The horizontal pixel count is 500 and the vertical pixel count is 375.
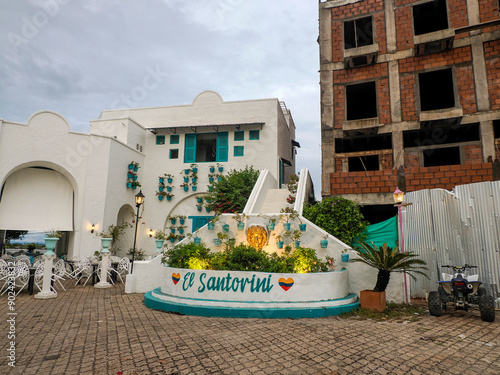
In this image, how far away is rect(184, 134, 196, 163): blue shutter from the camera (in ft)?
61.8

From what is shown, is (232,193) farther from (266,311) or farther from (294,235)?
(266,311)

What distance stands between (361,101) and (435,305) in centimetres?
1244

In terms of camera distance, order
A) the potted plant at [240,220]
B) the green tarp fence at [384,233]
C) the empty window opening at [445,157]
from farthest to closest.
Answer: the empty window opening at [445,157] < the green tarp fence at [384,233] < the potted plant at [240,220]

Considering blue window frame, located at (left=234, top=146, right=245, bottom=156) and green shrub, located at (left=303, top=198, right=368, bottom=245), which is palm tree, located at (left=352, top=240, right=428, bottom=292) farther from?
blue window frame, located at (left=234, top=146, right=245, bottom=156)

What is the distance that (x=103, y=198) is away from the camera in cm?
1575

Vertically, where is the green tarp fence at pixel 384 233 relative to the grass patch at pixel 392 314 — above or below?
above

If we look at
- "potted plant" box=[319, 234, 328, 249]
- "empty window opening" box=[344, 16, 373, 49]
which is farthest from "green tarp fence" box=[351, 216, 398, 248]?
"empty window opening" box=[344, 16, 373, 49]

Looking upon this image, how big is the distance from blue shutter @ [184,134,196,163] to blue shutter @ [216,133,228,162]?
1554mm

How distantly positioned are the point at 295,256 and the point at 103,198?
11.8m

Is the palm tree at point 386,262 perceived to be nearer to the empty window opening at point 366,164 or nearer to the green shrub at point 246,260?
the green shrub at point 246,260

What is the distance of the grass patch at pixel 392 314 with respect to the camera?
6602 millimetres

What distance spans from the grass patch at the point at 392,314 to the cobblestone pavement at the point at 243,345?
0.33 meters

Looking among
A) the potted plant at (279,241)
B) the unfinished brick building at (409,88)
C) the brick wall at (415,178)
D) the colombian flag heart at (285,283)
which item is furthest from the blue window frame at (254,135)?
the colombian flag heart at (285,283)

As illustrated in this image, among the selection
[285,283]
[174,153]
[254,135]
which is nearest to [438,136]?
[254,135]
